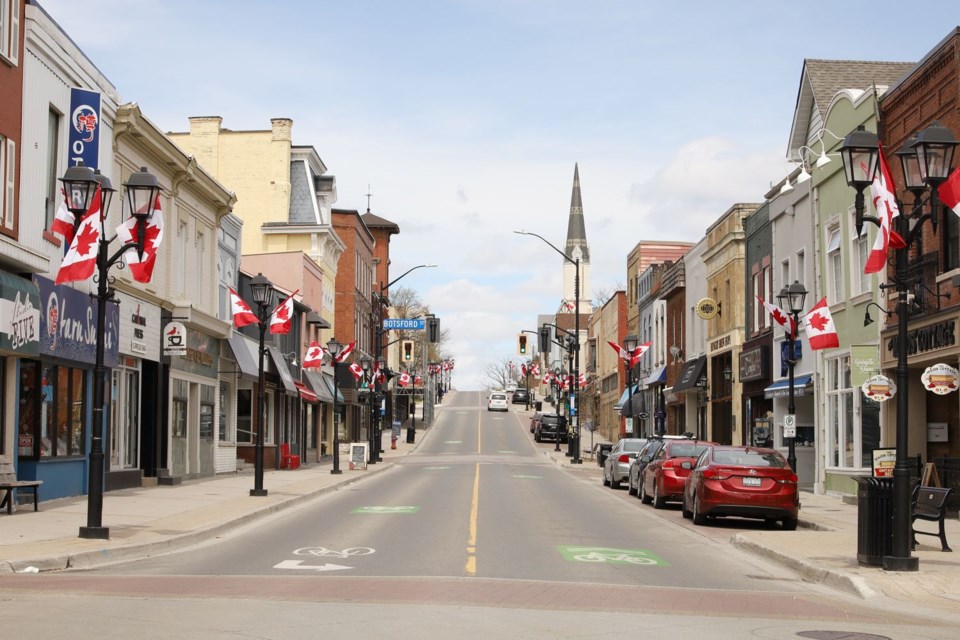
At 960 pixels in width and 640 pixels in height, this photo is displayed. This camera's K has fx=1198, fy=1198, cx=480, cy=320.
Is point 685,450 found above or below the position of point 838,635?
above

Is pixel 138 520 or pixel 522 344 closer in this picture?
pixel 138 520

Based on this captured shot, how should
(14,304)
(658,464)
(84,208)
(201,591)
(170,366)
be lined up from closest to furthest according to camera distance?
(201,591) < (84,208) < (14,304) < (658,464) < (170,366)

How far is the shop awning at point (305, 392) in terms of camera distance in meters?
48.2

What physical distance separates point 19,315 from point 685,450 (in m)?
14.4

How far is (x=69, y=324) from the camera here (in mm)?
24188

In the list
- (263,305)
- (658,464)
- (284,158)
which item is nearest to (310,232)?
(284,158)

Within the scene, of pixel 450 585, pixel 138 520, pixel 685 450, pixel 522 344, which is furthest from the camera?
pixel 522 344

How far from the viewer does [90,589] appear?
1256 centimetres

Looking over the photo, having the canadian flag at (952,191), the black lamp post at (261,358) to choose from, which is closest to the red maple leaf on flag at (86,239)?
the black lamp post at (261,358)

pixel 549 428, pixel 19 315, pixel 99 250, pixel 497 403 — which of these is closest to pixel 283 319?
pixel 19 315

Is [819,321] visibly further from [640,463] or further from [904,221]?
[904,221]

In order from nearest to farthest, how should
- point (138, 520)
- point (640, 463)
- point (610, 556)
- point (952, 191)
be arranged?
1. point (952, 191)
2. point (610, 556)
3. point (138, 520)
4. point (640, 463)

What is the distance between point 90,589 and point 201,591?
3.89 ft

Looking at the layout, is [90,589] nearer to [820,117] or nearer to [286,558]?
[286,558]
